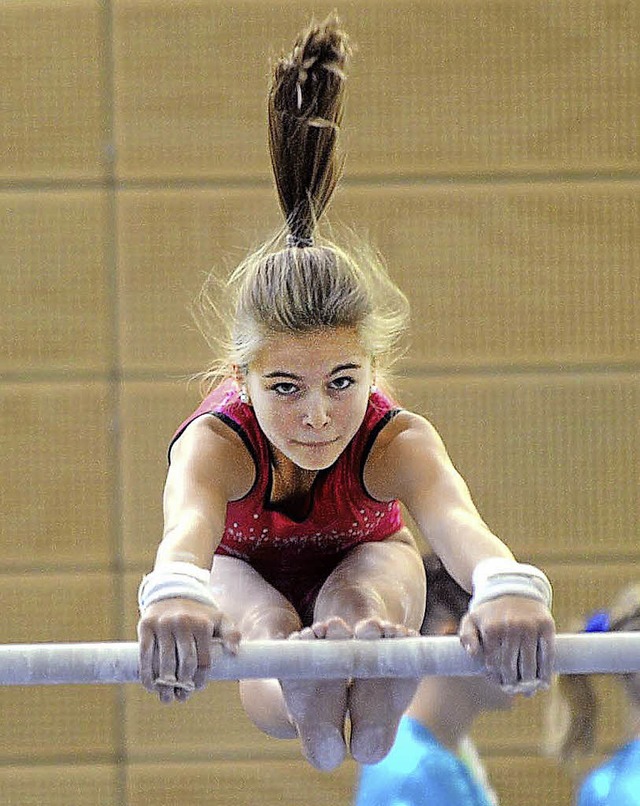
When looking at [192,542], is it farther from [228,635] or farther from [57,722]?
[57,722]

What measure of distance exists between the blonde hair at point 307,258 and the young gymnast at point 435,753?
561 millimetres

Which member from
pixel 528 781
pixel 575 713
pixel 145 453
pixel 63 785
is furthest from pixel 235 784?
pixel 575 713

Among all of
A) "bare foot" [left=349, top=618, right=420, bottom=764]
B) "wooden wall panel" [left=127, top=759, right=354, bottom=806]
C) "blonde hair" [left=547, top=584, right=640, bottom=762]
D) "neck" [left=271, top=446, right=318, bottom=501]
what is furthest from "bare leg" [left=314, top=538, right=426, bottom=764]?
"wooden wall panel" [left=127, top=759, right=354, bottom=806]

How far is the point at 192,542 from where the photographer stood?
4.22 feet

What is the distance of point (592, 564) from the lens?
2.72 m

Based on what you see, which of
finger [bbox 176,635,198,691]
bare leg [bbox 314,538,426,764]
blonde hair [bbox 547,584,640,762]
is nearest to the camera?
finger [bbox 176,635,198,691]

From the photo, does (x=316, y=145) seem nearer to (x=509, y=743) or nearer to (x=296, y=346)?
(x=296, y=346)

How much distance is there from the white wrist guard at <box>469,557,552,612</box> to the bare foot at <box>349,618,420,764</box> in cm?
26

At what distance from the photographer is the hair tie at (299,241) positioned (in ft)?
4.73

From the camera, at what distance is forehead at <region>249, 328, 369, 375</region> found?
135 centimetres

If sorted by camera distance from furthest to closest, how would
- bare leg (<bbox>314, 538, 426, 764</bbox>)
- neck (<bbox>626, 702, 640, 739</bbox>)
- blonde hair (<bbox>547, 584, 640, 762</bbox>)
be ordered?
blonde hair (<bbox>547, 584, 640, 762</bbox>) → neck (<bbox>626, 702, 640, 739</bbox>) → bare leg (<bbox>314, 538, 426, 764</bbox>)

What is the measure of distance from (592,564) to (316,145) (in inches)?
59.4

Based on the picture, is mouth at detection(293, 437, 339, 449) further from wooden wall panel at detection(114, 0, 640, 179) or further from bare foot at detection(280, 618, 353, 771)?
wooden wall panel at detection(114, 0, 640, 179)

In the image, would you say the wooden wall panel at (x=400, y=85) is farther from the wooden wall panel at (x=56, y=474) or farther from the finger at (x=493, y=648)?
the finger at (x=493, y=648)
